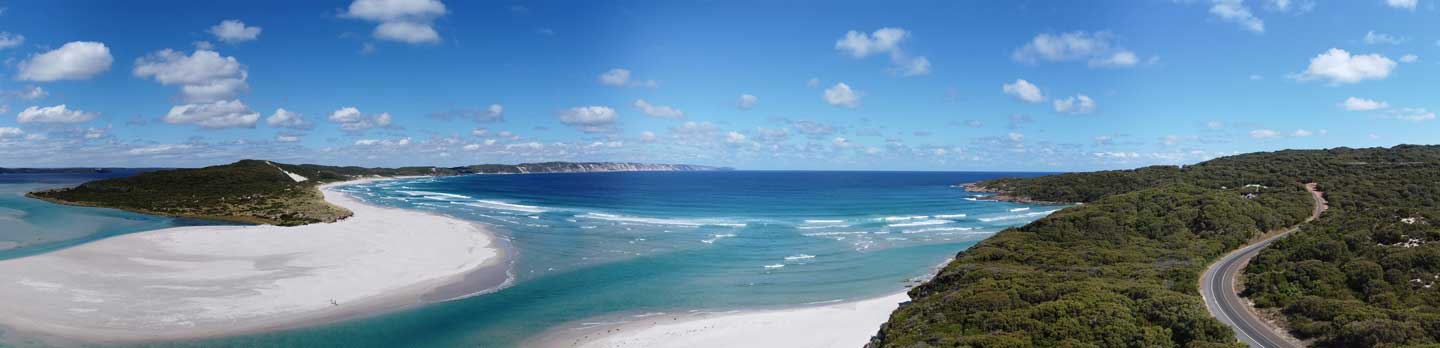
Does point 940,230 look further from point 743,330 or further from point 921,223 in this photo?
point 743,330

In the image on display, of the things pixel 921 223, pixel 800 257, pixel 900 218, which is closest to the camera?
pixel 800 257

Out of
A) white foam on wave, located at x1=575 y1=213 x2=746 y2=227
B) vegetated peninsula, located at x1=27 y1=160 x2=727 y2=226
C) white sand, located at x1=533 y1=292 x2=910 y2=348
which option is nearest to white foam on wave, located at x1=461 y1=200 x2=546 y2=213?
white foam on wave, located at x1=575 y1=213 x2=746 y2=227

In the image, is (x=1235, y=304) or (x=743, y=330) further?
(x=743, y=330)

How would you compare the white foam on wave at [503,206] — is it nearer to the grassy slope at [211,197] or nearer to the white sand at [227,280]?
the grassy slope at [211,197]

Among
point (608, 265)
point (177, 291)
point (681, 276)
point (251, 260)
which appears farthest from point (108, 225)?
point (681, 276)

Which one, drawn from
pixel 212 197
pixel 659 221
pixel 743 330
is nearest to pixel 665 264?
pixel 743 330
